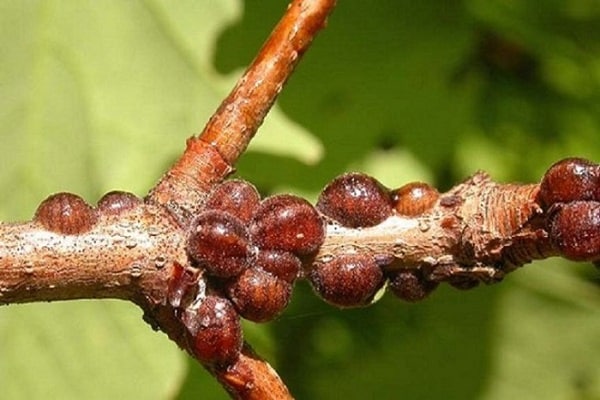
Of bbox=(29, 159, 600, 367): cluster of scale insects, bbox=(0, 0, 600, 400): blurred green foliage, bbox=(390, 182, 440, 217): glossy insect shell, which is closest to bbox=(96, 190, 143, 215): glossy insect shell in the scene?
bbox=(29, 159, 600, 367): cluster of scale insects

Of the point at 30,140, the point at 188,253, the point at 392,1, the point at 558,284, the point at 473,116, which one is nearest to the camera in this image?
the point at 188,253

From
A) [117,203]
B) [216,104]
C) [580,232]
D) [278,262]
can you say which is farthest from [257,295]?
[216,104]

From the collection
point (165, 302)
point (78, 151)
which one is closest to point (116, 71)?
point (78, 151)

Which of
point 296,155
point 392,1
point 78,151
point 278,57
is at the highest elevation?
point 392,1

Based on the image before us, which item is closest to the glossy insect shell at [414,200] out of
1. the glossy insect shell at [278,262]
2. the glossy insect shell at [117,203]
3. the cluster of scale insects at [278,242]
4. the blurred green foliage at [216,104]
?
the cluster of scale insects at [278,242]

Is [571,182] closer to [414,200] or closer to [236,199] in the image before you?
[414,200]

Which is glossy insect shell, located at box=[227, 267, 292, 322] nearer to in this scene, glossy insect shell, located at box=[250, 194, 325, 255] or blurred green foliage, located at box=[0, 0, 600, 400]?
glossy insect shell, located at box=[250, 194, 325, 255]

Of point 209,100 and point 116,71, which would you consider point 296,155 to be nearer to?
point 209,100
